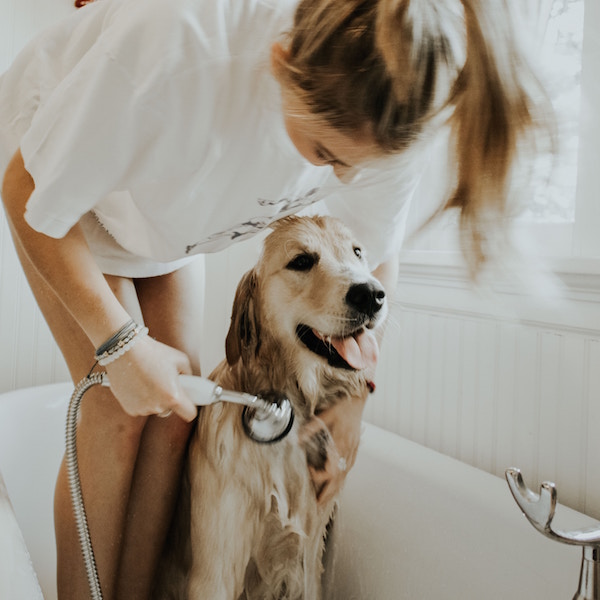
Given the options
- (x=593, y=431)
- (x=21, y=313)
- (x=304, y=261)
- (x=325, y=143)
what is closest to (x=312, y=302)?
(x=304, y=261)

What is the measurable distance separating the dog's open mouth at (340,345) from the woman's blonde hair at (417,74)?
0.19m

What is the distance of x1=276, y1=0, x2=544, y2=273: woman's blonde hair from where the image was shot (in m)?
0.47

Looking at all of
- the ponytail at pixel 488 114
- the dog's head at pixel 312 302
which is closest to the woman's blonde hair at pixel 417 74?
the ponytail at pixel 488 114

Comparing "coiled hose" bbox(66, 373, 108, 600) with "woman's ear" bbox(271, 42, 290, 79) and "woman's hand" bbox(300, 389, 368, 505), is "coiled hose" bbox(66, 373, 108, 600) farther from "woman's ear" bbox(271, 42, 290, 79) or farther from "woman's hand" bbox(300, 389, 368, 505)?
"woman's ear" bbox(271, 42, 290, 79)

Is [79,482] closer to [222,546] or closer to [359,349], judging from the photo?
[222,546]

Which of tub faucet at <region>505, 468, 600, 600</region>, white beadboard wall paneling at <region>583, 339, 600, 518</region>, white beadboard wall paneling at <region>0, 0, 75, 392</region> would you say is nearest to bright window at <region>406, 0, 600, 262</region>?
white beadboard wall paneling at <region>583, 339, 600, 518</region>

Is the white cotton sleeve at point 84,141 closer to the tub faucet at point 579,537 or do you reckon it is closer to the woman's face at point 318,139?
the woman's face at point 318,139

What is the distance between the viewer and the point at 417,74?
477 millimetres

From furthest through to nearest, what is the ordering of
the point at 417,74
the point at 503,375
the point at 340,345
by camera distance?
the point at 503,375 < the point at 340,345 < the point at 417,74

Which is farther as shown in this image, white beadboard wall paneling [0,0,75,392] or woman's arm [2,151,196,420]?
white beadboard wall paneling [0,0,75,392]

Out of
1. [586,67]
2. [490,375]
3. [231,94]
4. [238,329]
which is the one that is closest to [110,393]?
[238,329]

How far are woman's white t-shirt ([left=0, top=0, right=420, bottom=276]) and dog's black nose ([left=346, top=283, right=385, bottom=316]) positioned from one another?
0.06 m

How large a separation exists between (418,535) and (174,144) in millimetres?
571

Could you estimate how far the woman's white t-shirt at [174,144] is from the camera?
50cm
